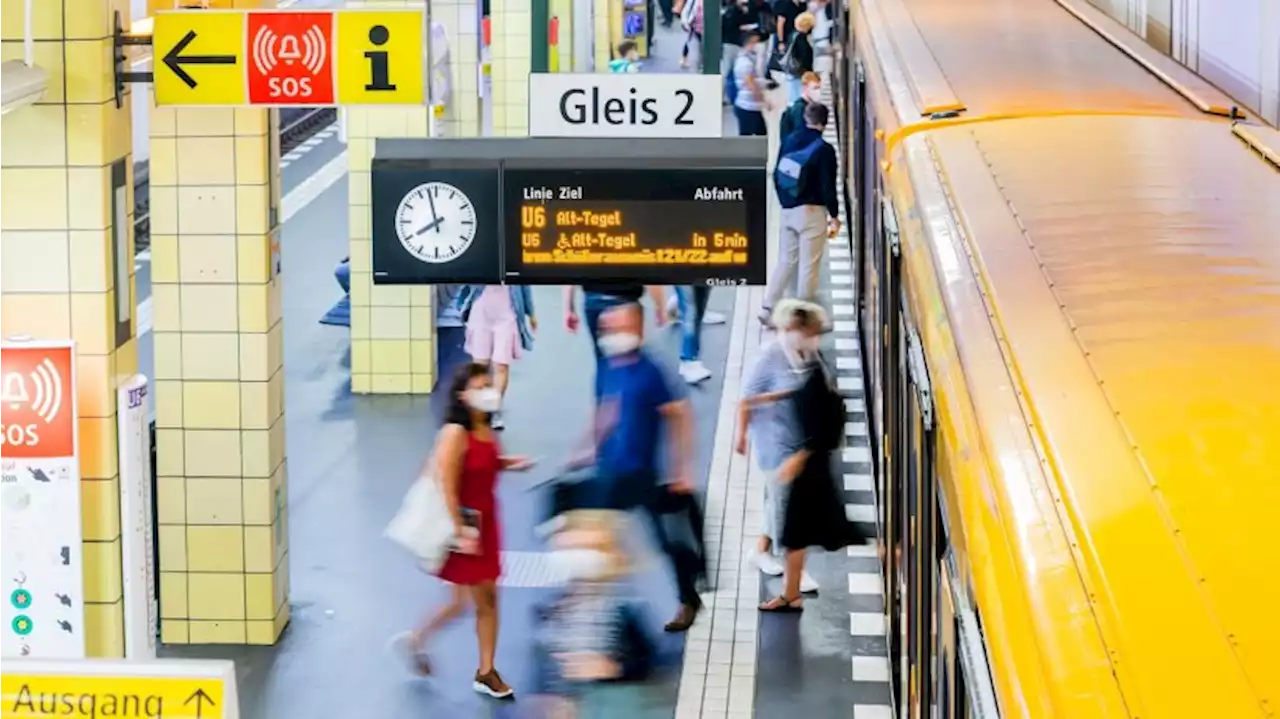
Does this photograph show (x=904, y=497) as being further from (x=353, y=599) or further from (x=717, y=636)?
(x=353, y=599)

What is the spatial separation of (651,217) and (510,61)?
41.5ft

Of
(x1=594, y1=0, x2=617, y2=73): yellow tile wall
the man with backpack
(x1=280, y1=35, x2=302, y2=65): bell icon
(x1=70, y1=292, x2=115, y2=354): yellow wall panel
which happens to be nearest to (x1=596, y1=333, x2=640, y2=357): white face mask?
(x1=280, y1=35, x2=302, y2=65): bell icon

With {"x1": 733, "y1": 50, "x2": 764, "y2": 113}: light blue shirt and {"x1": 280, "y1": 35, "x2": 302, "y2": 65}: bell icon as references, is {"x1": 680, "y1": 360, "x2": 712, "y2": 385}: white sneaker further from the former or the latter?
{"x1": 280, "y1": 35, "x2": 302, "y2": 65}: bell icon

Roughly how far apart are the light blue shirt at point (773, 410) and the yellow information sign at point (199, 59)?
2865 mm

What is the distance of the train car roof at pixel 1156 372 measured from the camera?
8.19ft

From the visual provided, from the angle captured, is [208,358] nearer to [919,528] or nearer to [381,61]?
[381,61]

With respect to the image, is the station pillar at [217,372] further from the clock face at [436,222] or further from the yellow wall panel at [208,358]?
the clock face at [436,222]

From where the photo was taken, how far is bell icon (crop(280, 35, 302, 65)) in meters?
8.26

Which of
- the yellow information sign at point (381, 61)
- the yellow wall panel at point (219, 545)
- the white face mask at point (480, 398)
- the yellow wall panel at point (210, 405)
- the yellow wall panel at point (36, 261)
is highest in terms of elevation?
the yellow information sign at point (381, 61)

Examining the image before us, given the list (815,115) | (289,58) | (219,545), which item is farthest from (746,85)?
(289,58)

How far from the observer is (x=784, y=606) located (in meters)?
10.4

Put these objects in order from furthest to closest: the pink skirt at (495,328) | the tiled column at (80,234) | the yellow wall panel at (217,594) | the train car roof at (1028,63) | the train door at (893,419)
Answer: the pink skirt at (495,328), the yellow wall panel at (217,594), the tiled column at (80,234), the train car roof at (1028,63), the train door at (893,419)

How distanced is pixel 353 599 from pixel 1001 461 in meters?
7.71

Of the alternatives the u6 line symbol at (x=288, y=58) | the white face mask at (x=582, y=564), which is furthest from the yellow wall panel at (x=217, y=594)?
the u6 line symbol at (x=288, y=58)
